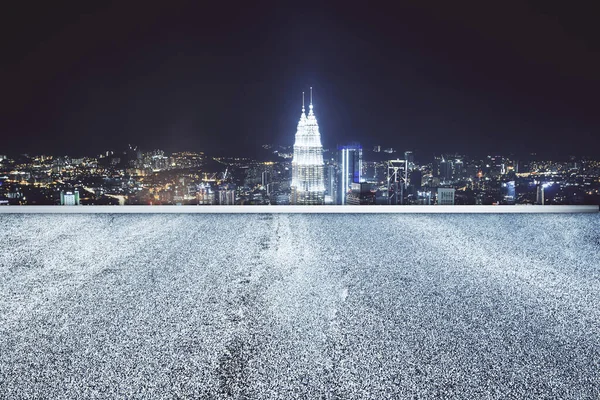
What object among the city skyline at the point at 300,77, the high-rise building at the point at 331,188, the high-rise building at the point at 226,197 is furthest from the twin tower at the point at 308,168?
the high-rise building at the point at 226,197

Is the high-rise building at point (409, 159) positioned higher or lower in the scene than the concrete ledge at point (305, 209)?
higher

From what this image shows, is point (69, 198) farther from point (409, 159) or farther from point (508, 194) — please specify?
point (508, 194)

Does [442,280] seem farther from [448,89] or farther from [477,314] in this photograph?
[448,89]

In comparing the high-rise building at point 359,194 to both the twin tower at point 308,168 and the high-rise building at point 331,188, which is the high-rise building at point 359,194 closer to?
the high-rise building at point 331,188

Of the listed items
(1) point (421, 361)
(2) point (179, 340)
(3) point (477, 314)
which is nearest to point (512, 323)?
(3) point (477, 314)

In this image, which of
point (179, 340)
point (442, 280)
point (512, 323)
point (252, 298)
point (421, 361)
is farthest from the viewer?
point (442, 280)

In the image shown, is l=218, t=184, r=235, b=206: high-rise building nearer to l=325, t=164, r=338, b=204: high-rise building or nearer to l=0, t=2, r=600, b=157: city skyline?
l=0, t=2, r=600, b=157: city skyline
